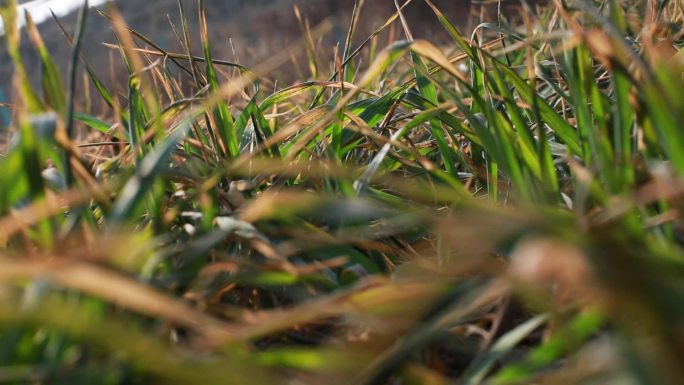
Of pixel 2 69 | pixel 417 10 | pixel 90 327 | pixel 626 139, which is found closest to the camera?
pixel 90 327

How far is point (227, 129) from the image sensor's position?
692 mm

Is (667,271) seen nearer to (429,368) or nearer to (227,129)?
(429,368)

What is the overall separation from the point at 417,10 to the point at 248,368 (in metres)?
4.77

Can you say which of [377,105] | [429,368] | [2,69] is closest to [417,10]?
[2,69]

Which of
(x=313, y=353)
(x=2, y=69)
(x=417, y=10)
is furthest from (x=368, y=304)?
(x=2, y=69)

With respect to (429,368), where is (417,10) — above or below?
below

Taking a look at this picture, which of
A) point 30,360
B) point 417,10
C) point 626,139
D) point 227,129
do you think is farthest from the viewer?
point 417,10

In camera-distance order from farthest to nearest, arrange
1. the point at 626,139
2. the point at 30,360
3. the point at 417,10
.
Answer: the point at 417,10 < the point at 626,139 < the point at 30,360

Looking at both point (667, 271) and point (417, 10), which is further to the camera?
point (417, 10)

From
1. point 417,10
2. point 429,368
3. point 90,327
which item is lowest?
point 417,10

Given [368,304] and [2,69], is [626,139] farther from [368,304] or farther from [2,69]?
[2,69]

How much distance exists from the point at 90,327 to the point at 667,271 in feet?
0.74

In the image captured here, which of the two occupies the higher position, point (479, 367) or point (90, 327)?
point (90, 327)

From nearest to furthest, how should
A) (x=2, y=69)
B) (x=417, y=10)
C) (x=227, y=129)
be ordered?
(x=227, y=129)
(x=417, y=10)
(x=2, y=69)
